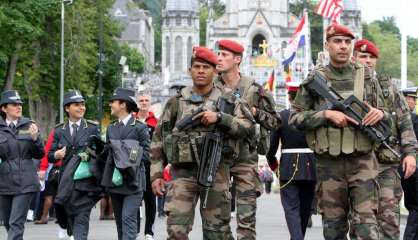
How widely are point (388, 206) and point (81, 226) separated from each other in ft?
14.2

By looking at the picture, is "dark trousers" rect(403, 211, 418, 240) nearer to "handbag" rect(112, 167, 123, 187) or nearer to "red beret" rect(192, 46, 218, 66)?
"handbag" rect(112, 167, 123, 187)

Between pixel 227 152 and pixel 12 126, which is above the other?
pixel 12 126

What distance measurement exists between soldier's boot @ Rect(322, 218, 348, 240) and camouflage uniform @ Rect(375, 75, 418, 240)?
38.2 inches

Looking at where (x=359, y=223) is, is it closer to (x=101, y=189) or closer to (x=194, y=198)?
(x=194, y=198)

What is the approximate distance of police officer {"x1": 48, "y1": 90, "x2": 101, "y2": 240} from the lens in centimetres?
1488

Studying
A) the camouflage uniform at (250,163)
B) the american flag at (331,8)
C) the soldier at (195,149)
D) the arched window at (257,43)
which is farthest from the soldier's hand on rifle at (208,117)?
the arched window at (257,43)

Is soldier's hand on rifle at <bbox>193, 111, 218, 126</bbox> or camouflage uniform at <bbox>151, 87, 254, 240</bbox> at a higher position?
soldier's hand on rifle at <bbox>193, 111, 218, 126</bbox>

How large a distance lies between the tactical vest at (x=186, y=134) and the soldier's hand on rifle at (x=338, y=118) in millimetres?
1090

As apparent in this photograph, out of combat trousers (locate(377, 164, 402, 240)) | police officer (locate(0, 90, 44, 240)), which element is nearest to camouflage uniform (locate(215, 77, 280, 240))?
combat trousers (locate(377, 164, 402, 240))

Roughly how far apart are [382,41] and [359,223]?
175018 millimetres

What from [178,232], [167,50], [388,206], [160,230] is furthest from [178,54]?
[178,232]

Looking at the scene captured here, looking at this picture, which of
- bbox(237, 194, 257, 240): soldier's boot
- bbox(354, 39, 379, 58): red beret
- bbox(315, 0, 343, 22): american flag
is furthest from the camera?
bbox(315, 0, 343, 22): american flag

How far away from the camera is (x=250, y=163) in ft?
43.5

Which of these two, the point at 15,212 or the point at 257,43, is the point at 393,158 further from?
the point at 257,43
